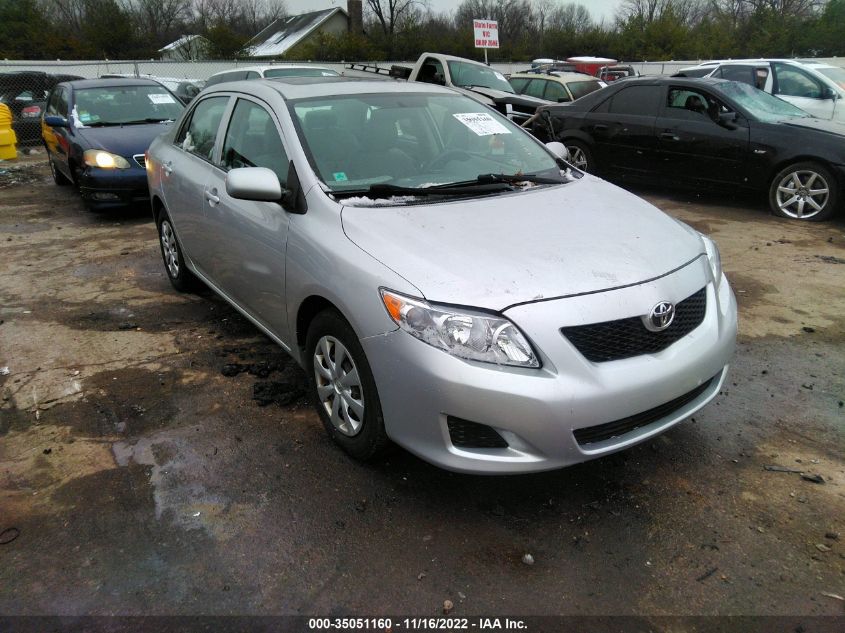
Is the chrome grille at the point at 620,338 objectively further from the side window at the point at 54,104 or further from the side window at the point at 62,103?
the side window at the point at 54,104

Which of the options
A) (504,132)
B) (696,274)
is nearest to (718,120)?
(504,132)

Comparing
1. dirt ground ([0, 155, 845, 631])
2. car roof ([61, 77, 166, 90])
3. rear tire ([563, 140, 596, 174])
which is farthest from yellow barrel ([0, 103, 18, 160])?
rear tire ([563, 140, 596, 174])

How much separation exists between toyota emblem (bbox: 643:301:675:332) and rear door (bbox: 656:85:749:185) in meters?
6.03

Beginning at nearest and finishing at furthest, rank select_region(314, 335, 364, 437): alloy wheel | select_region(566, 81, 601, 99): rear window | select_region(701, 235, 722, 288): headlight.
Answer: select_region(314, 335, 364, 437): alloy wheel < select_region(701, 235, 722, 288): headlight < select_region(566, 81, 601, 99): rear window

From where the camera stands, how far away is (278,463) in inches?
122

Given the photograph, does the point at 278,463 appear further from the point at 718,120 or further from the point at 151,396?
the point at 718,120

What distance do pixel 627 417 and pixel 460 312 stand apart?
2.51ft

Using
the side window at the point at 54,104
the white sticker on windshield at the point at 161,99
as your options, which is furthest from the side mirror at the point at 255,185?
the side window at the point at 54,104

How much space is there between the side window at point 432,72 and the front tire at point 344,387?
1085 cm

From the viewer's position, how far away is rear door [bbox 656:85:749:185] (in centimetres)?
769

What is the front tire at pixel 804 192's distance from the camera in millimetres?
7164

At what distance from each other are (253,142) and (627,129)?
625cm

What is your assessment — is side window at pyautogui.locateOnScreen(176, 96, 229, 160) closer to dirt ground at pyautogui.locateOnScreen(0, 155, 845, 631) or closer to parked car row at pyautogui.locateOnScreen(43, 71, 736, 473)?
parked car row at pyautogui.locateOnScreen(43, 71, 736, 473)

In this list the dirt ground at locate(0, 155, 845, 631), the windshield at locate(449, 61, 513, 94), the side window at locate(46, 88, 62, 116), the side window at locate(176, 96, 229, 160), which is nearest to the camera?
the dirt ground at locate(0, 155, 845, 631)
